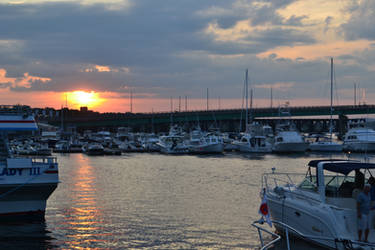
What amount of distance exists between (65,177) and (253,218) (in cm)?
2523

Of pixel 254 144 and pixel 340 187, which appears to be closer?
pixel 340 187

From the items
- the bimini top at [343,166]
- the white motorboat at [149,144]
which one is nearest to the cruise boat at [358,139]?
the white motorboat at [149,144]

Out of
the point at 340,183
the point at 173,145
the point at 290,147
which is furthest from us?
the point at 173,145

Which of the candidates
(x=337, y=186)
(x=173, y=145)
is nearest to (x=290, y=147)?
(x=173, y=145)

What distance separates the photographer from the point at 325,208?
15688 mm

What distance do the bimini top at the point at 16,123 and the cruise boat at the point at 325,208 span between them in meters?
11.7

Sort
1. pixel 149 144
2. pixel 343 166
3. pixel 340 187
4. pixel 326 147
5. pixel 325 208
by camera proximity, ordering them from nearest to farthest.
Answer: pixel 325 208 < pixel 343 166 < pixel 340 187 < pixel 326 147 < pixel 149 144

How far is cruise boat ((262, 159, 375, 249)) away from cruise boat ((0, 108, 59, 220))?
10.1 meters

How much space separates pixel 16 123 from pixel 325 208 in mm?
14132

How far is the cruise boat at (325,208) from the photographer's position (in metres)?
15.1

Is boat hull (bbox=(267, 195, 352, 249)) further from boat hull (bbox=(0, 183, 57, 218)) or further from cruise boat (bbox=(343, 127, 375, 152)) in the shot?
cruise boat (bbox=(343, 127, 375, 152))

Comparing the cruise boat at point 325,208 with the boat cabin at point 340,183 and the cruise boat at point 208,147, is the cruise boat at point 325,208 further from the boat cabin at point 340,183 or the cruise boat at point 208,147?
the cruise boat at point 208,147

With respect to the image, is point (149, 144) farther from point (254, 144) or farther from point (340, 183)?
point (340, 183)

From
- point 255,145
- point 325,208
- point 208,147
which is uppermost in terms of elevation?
point 325,208
